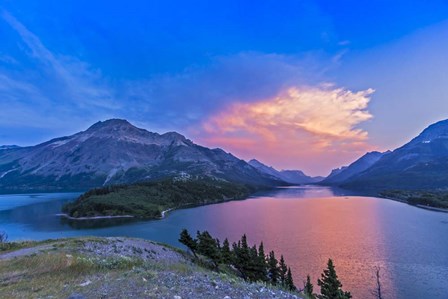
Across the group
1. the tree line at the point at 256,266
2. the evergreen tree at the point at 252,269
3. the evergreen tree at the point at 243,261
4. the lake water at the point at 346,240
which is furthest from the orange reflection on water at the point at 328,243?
the evergreen tree at the point at 243,261

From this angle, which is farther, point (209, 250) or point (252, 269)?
point (209, 250)

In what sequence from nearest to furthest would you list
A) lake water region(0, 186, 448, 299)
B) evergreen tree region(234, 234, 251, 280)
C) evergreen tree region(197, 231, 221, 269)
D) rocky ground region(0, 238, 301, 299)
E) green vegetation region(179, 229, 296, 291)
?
1. rocky ground region(0, 238, 301, 299)
2. green vegetation region(179, 229, 296, 291)
3. evergreen tree region(234, 234, 251, 280)
4. evergreen tree region(197, 231, 221, 269)
5. lake water region(0, 186, 448, 299)

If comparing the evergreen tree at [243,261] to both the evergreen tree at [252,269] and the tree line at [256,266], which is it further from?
the evergreen tree at [252,269]

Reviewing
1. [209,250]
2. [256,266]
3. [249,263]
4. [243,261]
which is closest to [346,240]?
[256,266]

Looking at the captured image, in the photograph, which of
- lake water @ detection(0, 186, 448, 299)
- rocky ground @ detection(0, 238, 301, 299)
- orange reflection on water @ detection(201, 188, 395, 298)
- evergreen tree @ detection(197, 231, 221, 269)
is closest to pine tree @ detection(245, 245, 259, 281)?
evergreen tree @ detection(197, 231, 221, 269)

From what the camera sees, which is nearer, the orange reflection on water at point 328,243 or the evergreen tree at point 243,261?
the evergreen tree at point 243,261

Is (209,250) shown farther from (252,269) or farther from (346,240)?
(346,240)

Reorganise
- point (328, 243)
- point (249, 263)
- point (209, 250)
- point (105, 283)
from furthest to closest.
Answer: point (328, 243)
point (209, 250)
point (249, 263)
point (105, 283)

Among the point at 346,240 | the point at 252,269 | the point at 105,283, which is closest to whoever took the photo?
the point at 105,283

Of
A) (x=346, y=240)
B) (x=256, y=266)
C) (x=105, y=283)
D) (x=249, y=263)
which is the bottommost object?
(x=346, y=240)

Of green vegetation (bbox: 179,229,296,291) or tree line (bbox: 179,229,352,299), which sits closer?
tree line (bbox: 179,229,352,299)

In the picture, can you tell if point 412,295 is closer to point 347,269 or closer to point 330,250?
point 347,269

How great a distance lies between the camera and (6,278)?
2202cm

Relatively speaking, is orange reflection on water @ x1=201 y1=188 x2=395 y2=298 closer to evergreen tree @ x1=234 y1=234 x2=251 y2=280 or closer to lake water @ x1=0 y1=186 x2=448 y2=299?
lake water @ x1=0 y1=186 x2=448 y2=299
